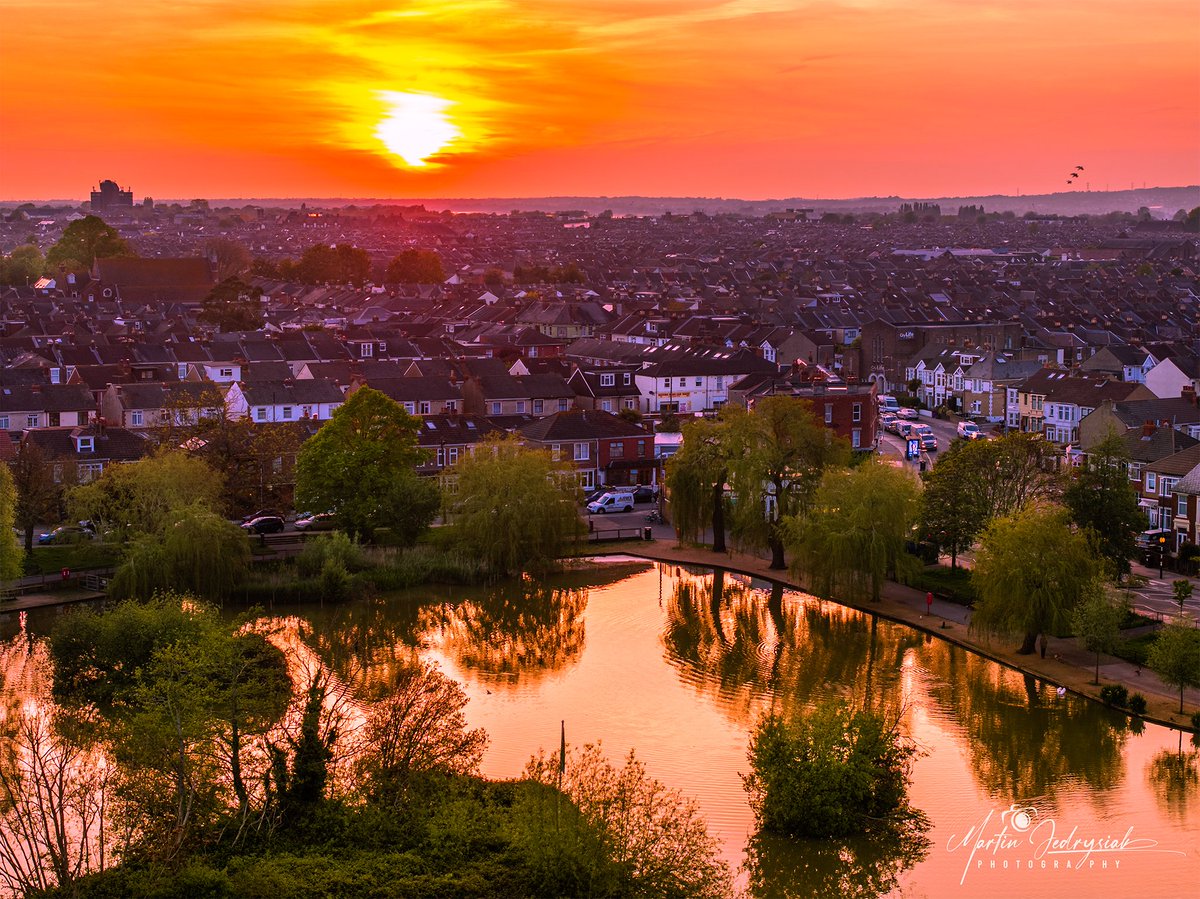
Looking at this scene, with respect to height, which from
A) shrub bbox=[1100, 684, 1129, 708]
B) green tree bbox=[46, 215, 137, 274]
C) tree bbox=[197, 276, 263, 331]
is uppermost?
green tree bbox=[46, 215, 137, 274]

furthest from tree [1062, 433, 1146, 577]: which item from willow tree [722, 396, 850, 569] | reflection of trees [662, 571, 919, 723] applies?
willow tree [722, 396, 850, 569]

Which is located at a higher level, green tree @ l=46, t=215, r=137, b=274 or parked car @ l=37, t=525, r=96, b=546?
green tree @ l=46, t=215, r=137, b=274

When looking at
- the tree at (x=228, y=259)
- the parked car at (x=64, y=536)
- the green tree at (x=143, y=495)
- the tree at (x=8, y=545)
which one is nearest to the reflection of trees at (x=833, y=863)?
the green tree at (x=143, y=495)

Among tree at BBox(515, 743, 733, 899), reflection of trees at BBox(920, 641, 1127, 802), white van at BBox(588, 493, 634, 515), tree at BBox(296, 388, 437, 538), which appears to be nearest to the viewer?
tree at BBox(515, 743, 733, 899)

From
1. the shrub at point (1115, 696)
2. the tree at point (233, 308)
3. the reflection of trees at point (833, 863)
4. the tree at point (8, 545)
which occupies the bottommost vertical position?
the reflection of trees at point (833, 863)

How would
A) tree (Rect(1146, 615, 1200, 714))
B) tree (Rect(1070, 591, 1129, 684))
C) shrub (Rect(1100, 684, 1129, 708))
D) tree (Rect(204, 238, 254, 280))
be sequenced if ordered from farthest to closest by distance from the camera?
tree (Rect(204, 238, 254, 280)), tree (Rect(1070, 591, 1129, 684)), shrub (Rect(1100, 684, 1129, 708)), tree (Rect(1146, 615, 1200, 714))

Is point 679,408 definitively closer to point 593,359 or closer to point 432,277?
point 593,359

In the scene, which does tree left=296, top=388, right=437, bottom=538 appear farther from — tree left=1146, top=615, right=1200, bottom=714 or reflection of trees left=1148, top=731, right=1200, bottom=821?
reflection of trees left=1148, top=731, right=1200, bottom=821

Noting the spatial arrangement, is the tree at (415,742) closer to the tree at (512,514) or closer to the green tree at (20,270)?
the tree at (512,514)
